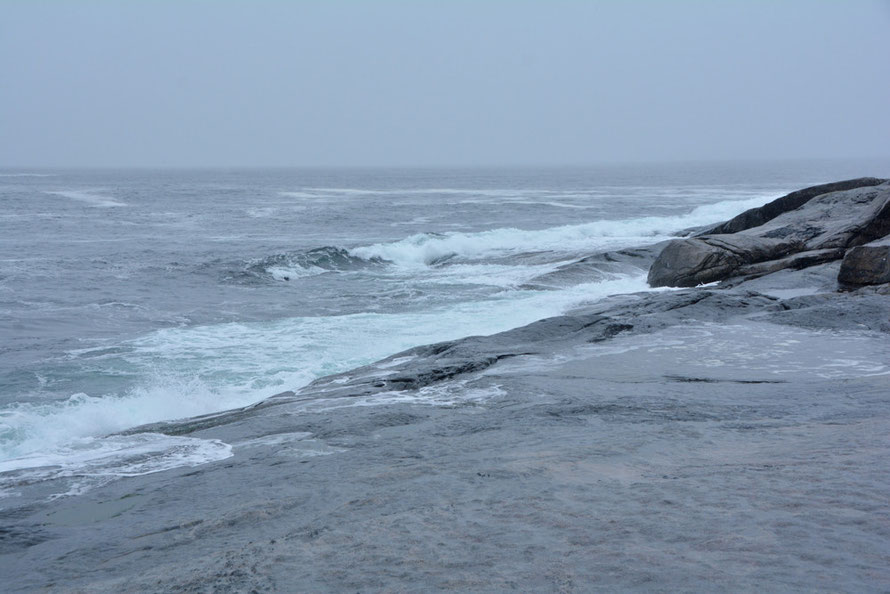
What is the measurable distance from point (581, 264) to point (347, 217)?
25.9m

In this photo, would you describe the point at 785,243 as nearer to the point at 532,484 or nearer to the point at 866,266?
the point at 866,266

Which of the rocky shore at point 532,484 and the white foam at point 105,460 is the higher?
the rocky shore at point 532,484

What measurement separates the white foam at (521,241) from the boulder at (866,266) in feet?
39.3

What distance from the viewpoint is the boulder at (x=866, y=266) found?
11.2m

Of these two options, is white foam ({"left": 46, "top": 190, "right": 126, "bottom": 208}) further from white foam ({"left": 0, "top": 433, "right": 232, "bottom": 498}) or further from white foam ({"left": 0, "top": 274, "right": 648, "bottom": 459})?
white foam ({"left": 0, "top": 433, "right": 232, "bottom": 498})

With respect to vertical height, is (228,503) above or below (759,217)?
below

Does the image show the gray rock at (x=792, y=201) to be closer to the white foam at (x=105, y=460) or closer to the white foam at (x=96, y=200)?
the white foam at (x=105, y=460)

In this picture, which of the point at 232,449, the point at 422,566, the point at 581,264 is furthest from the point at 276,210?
the point at 422,566

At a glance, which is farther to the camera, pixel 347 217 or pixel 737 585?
pixel 347 217

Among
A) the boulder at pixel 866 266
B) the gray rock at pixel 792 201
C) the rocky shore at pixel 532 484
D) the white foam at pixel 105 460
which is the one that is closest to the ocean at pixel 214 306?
the white foam at pixel 105 460

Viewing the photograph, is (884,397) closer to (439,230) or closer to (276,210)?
(439,230)

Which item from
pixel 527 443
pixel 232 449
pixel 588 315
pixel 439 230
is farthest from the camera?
pixel 439 230

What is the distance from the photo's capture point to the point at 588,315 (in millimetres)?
11109

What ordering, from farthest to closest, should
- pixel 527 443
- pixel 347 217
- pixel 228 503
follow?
pixel 347 217 → pixel 527 443 → pixel 228 503
